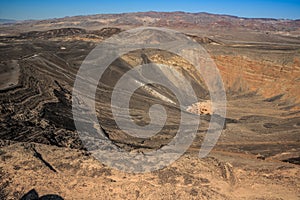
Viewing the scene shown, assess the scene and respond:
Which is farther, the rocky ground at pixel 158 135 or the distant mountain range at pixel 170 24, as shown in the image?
the distant mountain range at pixel 170 24

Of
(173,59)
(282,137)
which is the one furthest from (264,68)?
(282,137)

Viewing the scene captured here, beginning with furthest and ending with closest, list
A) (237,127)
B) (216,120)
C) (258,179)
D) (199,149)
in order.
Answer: (216,120) → (237,127) → (199,149) → (258,179)

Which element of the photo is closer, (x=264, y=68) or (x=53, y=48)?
(x=264, y=68)

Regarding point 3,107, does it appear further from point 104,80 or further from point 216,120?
point 216,120

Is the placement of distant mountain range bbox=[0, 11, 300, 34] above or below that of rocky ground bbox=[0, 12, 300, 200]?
above

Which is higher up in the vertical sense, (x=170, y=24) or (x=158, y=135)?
(x=170, y=24)

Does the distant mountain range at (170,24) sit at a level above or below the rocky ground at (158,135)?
above

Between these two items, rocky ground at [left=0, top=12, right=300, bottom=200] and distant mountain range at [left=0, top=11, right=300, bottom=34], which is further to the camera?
distant mountain range at [left=0, top=11, right=300, bottom=34]

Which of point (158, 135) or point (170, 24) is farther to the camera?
point (170, 24)
